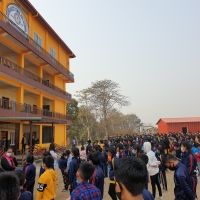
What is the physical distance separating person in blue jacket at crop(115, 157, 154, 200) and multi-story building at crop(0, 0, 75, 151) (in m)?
13.4

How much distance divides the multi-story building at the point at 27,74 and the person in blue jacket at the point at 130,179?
1341 centimetres

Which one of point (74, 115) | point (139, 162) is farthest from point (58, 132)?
point (139, 162)

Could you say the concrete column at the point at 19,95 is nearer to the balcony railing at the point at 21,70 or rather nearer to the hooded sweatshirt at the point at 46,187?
the balcony railing at the point at 21,70

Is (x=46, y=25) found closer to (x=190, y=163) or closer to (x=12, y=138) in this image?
(x=12, y=138)

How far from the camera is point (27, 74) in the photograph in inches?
795

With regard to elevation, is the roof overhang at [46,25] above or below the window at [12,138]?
above

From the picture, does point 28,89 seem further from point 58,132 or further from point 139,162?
point 139,162

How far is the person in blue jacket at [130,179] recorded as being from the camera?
5.43 ft

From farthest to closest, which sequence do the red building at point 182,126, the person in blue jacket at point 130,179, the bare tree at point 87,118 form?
the bare tree at point 87,118
the red building at point 182,126
the person in blue jacket at point 130,179

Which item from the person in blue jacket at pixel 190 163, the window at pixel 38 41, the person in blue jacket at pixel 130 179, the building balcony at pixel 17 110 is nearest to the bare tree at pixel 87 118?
the window at pixel 38 41

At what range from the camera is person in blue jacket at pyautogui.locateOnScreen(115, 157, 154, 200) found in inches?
65.2

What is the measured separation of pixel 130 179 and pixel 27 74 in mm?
20014

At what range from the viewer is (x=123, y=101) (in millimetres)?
38156

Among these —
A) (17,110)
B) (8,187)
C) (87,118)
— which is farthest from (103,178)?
(87,118)
